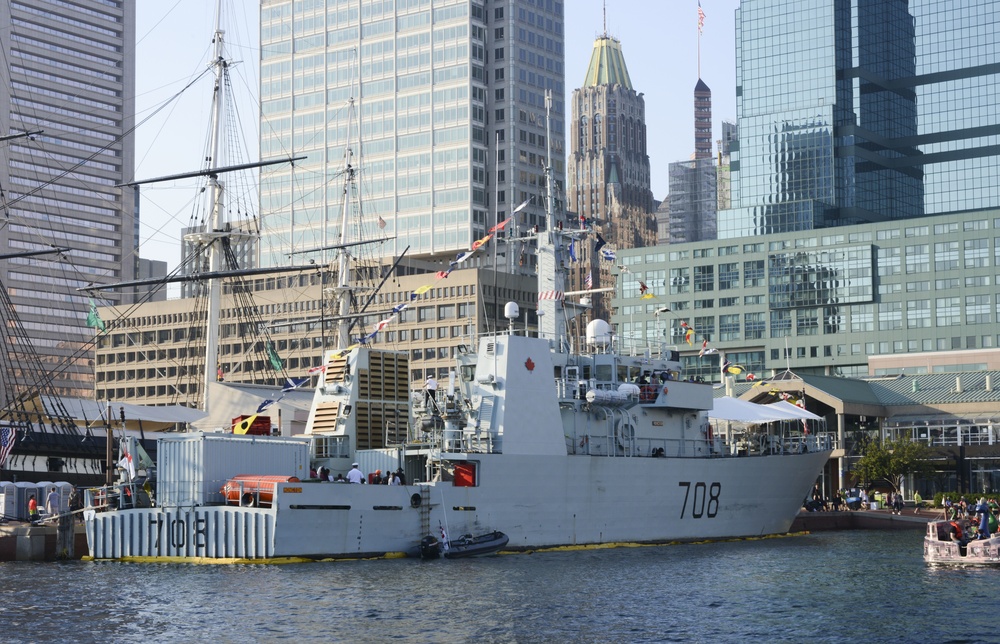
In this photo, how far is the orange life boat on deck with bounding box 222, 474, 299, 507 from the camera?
4225 cm

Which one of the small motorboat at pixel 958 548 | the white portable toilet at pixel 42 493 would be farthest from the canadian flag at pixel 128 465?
the small motorboat at pixel 958 548

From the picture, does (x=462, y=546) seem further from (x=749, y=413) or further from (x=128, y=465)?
(x=749, y=413)

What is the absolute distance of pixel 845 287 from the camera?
468ft

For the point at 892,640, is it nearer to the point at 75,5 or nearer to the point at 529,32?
the point at 529,32

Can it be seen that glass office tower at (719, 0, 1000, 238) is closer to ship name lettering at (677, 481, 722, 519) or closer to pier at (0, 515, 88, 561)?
ship name lettering at (677, 481, 722, 519)

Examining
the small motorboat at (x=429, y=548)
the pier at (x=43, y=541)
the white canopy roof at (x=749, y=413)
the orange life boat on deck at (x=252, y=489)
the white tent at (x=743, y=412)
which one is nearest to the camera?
the orange life boat on deck at (x=252, y=489)

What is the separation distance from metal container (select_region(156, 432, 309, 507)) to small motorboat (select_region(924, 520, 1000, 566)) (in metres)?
22.6

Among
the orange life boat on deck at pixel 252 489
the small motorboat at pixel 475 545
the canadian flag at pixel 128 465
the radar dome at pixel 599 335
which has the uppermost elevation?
the radar dome at pixel 599 335

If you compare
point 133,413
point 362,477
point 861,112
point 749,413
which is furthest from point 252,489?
point 861,112

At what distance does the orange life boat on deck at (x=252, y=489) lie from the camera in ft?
139

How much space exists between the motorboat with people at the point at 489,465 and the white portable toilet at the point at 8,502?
12.7 ft

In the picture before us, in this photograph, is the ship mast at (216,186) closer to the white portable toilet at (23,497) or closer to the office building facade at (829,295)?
the white portable toilet at (23,497)

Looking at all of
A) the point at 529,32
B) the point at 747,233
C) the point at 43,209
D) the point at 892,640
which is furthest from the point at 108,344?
the point at 892,640

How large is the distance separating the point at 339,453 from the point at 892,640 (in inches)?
980
